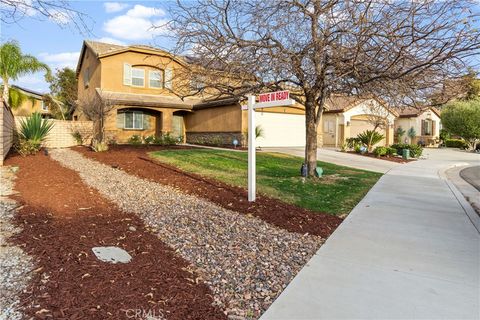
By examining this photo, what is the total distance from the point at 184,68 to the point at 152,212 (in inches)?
192

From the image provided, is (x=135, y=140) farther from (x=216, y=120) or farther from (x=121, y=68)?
(x=216, y=120)

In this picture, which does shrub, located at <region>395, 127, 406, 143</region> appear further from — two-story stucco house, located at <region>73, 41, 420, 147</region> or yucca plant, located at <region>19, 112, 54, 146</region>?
yucca plant, located at <region>19, 112, 54, 146</region>

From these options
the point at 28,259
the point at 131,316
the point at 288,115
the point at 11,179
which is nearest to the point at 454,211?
the point at 131,316

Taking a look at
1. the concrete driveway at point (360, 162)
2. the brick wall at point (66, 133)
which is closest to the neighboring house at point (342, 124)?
the concrete driveway at point (360, 162)

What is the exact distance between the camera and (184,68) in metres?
9.65

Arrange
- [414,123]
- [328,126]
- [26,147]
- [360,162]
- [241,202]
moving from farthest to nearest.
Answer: [414,123] < [328,126] < [360,162] < [26,147] < [241,202]

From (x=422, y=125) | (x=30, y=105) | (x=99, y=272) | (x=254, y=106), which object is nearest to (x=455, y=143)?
(x=422, y=125)

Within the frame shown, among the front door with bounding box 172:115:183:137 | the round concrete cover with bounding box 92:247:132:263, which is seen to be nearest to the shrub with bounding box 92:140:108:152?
the front door with bounding box 172:115:183:137

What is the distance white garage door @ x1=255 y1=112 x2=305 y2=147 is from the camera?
77.0ft

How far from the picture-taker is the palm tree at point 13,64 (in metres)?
22.4

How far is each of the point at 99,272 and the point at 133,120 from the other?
70.6ft

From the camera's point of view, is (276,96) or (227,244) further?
(276,96)

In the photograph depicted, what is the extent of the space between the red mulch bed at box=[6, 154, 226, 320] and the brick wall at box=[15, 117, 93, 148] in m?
15.1

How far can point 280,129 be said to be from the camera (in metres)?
24.5
